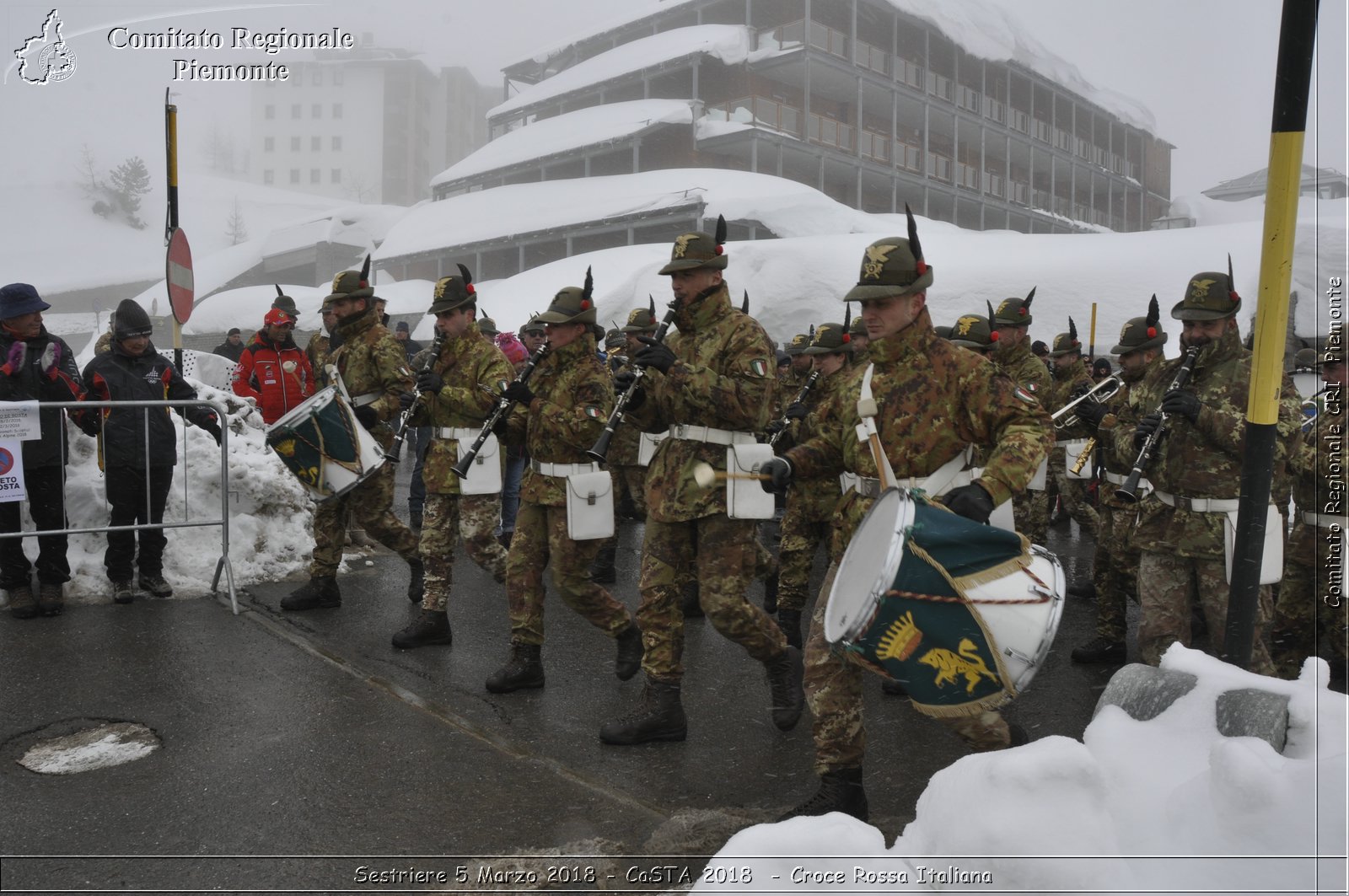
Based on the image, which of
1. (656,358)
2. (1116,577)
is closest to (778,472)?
(656,358)

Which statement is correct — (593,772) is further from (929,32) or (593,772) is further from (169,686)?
(929,32)

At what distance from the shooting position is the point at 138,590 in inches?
276

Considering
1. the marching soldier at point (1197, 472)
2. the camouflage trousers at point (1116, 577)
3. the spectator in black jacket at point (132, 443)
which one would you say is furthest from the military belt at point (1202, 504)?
the spectator in black jacket at point (132, 443)

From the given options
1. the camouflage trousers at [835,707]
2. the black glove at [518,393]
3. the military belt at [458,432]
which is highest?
the black glove at [518,393]

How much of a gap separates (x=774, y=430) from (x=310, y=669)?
3.81 m

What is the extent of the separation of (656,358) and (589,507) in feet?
3.18

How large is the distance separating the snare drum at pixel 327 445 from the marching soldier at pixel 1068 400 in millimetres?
5625

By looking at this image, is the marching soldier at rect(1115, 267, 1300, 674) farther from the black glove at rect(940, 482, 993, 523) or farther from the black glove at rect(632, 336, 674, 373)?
the black glove at rect(632, 336, 674, 373)

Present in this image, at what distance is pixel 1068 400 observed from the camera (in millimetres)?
8844

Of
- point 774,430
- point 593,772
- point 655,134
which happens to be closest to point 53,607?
point 593,772

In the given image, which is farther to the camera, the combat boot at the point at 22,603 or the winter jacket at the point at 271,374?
the winter jacket at the point at 271,374

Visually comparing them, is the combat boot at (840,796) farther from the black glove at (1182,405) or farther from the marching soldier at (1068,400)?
the marching soldier at (1068,400)

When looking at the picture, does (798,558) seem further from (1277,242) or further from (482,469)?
(1277,242)

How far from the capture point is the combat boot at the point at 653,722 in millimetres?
4539
